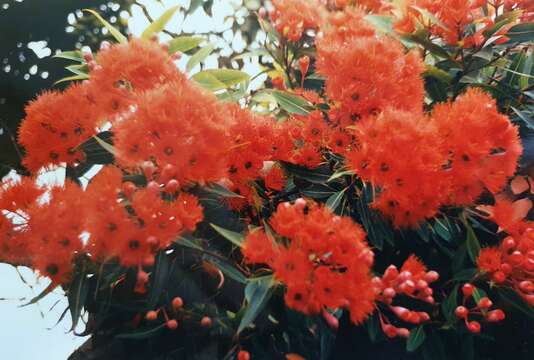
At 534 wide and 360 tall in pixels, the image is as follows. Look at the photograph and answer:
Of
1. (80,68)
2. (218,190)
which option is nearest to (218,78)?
(80,68)

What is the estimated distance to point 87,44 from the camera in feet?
9.52

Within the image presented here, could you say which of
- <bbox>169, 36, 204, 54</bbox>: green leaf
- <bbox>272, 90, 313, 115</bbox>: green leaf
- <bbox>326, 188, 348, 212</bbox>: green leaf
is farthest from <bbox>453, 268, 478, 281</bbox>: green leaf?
<bbox>169, 36, 204, 54</bbox>: green leaf

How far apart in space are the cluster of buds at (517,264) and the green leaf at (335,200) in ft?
1.20

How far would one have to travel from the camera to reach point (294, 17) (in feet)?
6.88

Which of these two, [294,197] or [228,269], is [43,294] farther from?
[294,197]

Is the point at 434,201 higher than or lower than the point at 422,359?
higher

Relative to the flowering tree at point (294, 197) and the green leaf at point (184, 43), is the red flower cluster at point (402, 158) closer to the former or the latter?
the flowering tree at point (294, 197)

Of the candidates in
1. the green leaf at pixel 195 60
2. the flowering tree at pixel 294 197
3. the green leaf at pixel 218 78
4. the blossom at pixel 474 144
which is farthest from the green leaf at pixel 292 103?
the blossom at pixel 474 144

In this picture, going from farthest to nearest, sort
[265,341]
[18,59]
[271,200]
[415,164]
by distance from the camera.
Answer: [18,59] < [271,200] < [265,341] < [415,164]

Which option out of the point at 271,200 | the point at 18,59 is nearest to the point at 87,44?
the point at 18,59

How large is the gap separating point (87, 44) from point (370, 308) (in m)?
1.94

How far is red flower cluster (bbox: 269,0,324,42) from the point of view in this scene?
210 centimetres

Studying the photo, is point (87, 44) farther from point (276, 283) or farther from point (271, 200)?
point (276, 283)

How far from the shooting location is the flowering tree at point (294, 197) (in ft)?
4.69
